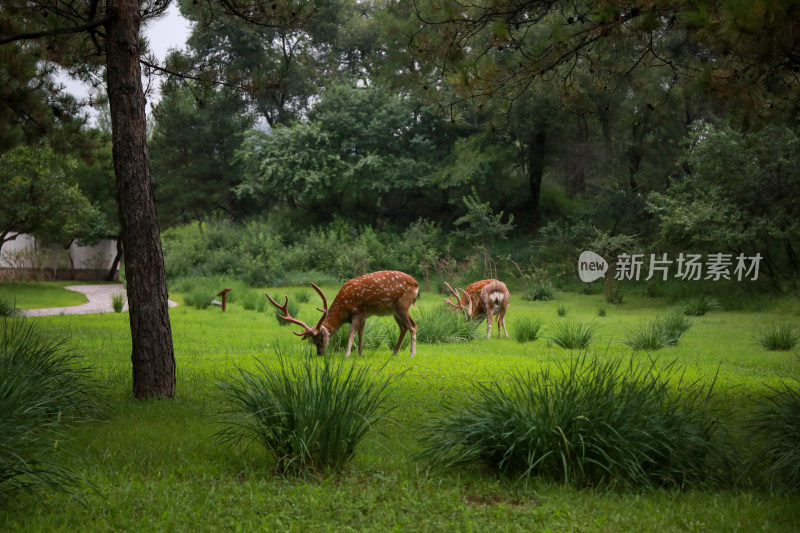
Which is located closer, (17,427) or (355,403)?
(17,427)

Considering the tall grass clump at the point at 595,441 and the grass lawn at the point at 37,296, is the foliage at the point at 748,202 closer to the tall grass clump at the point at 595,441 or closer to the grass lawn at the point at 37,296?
the tall grass clump at the point at 595,441

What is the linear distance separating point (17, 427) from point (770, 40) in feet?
15.1

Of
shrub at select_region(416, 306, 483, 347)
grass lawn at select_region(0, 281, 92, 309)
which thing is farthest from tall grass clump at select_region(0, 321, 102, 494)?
grass lawn at select_region(0, 281, 92, 309)

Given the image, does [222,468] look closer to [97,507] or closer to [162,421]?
[97,507]

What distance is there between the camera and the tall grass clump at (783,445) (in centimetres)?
344

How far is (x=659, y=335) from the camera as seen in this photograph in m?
9.67

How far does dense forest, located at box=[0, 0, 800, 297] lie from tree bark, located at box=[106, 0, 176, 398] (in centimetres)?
165

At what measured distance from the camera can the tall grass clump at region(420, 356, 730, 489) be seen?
3561 millimetres

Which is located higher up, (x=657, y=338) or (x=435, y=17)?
(x=435, y=17)

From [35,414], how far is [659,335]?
8.41m

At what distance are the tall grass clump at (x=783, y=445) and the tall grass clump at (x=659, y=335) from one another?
17.2 ft

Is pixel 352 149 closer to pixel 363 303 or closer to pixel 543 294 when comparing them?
pixel 543 294

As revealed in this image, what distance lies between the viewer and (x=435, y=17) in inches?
234

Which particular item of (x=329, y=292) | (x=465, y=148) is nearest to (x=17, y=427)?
(x=329, y=292)
